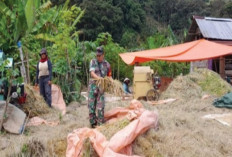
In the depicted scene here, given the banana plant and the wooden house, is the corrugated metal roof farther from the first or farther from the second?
the banana plant

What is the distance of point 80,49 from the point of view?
10.1 metres

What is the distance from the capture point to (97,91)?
15.5 feet

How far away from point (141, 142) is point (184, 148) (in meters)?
0.49

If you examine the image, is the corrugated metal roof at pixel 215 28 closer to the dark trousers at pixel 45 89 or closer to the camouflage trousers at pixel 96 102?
the dark trousers at pixel 45 89

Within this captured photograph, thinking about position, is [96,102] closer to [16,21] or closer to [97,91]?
[97,91]

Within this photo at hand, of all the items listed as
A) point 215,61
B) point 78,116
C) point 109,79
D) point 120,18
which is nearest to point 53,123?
point 78,116

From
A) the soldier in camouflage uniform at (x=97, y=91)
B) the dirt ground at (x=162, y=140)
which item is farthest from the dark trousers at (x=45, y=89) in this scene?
the soldier in camouflage uniform at (x=97, y=91)

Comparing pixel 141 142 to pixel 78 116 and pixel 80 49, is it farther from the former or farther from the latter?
pixel 80 49

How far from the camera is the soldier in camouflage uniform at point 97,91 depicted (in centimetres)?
472

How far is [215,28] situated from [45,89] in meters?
9.37

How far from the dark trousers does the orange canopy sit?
146 inches

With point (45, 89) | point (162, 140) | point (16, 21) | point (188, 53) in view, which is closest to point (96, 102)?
point (162, 140)

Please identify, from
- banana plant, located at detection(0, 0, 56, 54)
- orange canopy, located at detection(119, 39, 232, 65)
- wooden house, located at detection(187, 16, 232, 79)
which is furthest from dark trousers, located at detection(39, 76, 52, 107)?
wooden house, located at detection(187, 16, 232, 79)

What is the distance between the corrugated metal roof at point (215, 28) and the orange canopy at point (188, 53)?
3610 millimetres
